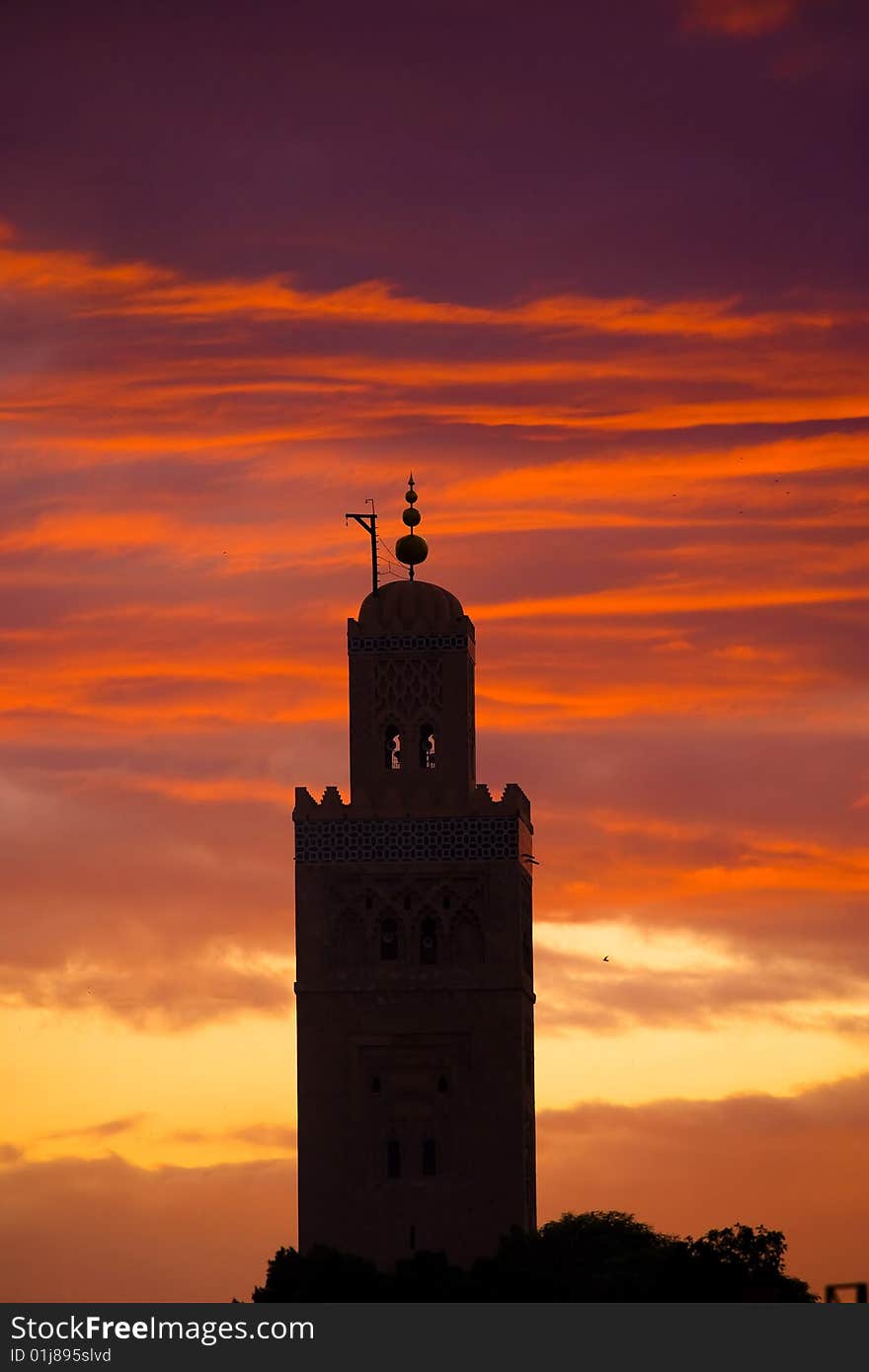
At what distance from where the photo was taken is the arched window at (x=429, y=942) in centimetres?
12056

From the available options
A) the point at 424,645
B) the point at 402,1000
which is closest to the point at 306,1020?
→ the point at 402,1000

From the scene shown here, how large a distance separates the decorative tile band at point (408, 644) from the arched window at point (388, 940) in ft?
22.9

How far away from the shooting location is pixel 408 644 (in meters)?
122

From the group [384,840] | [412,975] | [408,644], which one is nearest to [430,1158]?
[412,975]

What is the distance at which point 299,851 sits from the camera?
120438 mm

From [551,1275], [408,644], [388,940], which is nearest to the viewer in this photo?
[551,1275]

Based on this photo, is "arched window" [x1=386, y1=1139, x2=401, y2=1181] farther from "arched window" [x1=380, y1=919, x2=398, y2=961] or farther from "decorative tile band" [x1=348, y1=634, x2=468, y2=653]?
"decorative tile band" [x1=348, y1=634, x2=468, y2=653]

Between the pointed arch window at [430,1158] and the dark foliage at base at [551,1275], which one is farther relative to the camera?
the pointed arch window at [430,1158]

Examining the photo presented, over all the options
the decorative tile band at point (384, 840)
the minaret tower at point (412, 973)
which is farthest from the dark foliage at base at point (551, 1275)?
the decorative tile band at point (384, 840)

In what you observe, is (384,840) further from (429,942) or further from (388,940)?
(429,942)

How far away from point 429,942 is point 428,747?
16.6ft

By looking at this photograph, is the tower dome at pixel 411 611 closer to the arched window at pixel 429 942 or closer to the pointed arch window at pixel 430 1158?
the arched window at pixel 429 942
